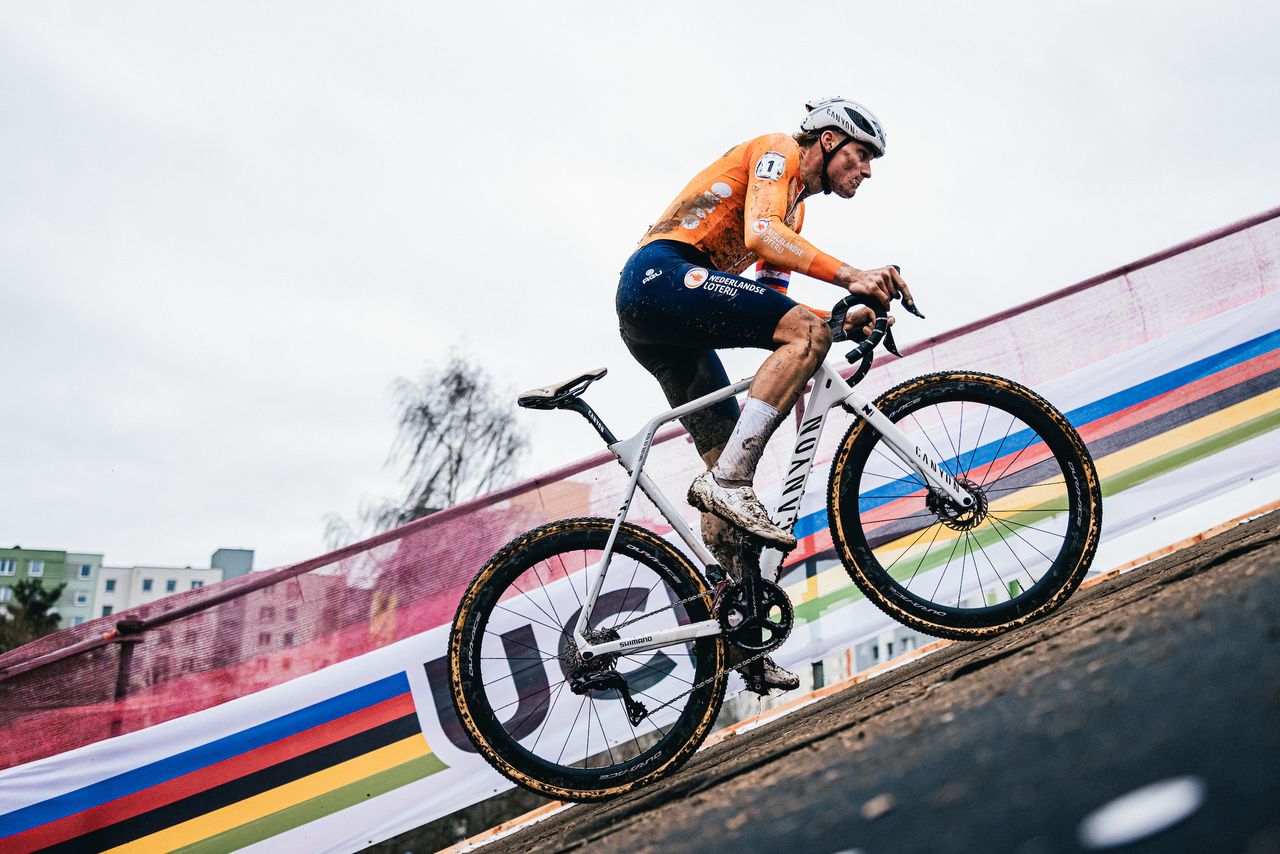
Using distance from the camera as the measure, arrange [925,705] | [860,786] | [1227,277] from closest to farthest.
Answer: [860,786], [925,705], [1227,277]

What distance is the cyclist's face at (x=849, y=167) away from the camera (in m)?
3.51

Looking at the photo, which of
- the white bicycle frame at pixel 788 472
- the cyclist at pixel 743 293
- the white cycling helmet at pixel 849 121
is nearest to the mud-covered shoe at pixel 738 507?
the cyclist at pixel 743 293

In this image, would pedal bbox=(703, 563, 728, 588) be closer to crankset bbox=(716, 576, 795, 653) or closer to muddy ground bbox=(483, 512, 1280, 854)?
crankset bbox=(716, 576, 795, 653)

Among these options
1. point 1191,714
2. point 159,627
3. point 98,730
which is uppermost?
point 159,627

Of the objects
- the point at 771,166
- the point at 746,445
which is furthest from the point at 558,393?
the point at 771,166

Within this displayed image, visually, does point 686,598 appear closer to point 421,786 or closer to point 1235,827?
point 1235,827

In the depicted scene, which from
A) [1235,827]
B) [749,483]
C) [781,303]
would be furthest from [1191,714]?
[781,303]

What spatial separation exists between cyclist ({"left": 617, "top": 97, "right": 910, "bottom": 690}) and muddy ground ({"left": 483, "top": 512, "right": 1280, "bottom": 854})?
88 cm

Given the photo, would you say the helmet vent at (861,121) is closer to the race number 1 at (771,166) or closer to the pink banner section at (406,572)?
the race number 1 at (771,166)

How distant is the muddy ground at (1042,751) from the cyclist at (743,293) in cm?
88

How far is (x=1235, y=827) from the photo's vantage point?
1.16 metres

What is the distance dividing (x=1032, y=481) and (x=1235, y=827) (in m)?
2.98

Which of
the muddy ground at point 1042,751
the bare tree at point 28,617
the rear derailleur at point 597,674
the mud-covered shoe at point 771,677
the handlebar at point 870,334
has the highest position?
the bare tree at point 28,617

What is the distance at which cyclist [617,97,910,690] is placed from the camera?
3100 mm
